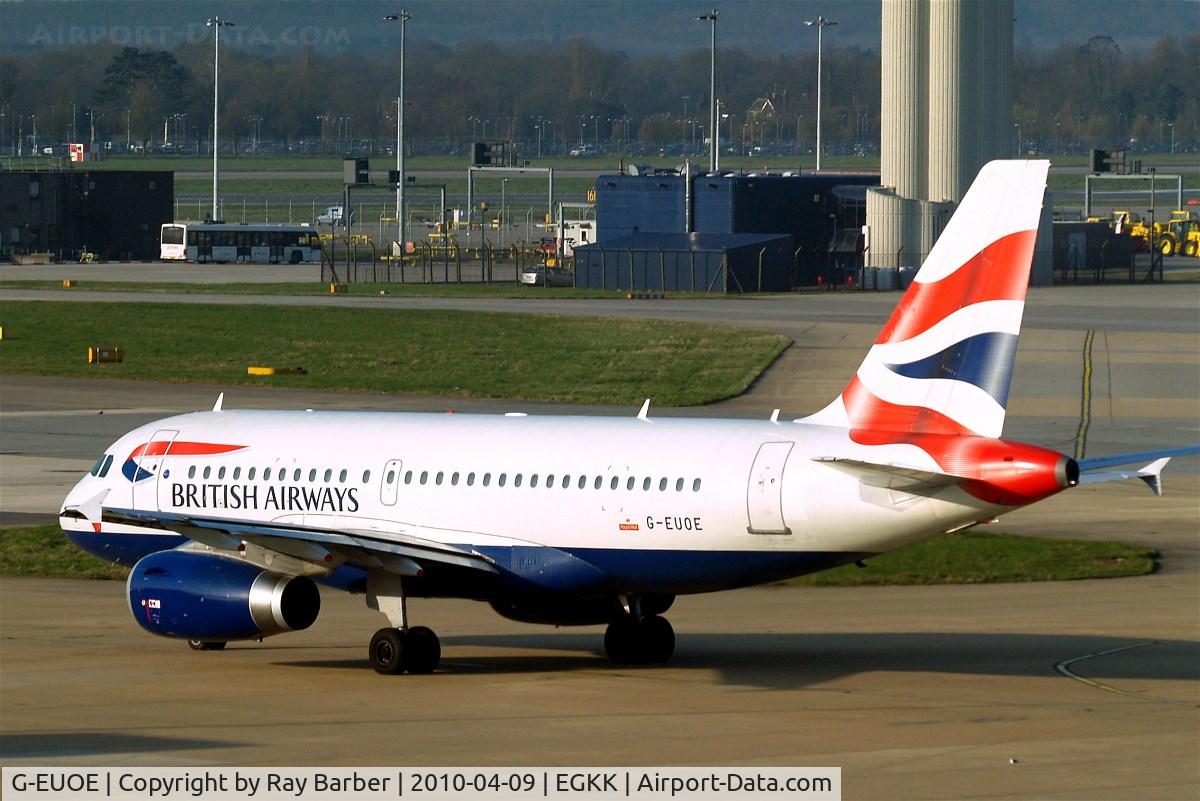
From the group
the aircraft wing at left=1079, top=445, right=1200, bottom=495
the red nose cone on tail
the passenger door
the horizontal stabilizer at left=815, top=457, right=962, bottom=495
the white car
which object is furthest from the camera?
the white car

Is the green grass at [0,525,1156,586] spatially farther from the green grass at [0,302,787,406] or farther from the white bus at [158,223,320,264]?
the white bus at [158,223,320,264]

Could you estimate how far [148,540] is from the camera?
3238 cm

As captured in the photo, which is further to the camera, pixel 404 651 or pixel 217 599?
pixel 404 651

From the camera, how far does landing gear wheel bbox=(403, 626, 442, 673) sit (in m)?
29.6

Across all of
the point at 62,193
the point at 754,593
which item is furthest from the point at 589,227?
the point at 754,593

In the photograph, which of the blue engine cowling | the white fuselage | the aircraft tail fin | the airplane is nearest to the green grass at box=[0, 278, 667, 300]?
the white fuselage

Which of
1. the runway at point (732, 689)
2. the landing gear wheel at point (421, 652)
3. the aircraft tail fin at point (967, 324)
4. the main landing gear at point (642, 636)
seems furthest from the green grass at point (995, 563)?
the landing gear wheel at point (421, 652)

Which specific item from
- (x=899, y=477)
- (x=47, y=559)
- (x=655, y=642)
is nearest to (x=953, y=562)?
(x=655, y=642)

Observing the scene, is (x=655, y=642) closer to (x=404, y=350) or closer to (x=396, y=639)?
(x=396, y=639)

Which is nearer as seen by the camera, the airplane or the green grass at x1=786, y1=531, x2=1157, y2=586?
the airplane

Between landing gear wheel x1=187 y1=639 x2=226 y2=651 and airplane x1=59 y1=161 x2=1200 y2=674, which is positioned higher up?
airplane x1=59 y1=161 x2=1200 y2=674

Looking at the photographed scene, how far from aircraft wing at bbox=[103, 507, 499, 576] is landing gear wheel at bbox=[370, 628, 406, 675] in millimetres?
1165

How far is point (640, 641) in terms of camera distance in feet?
99.9

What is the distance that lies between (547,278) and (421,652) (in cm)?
10431
